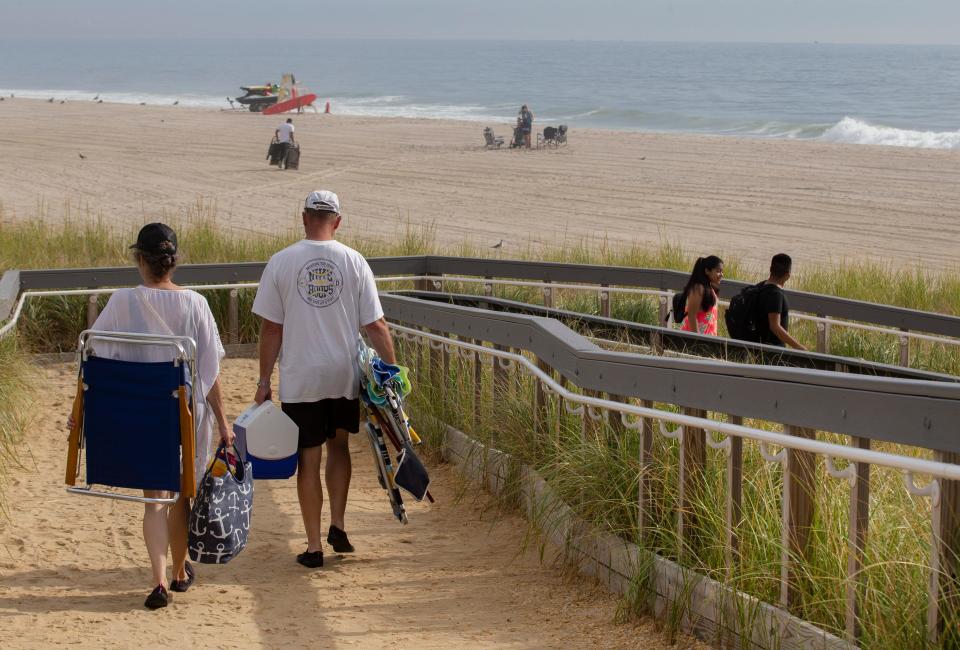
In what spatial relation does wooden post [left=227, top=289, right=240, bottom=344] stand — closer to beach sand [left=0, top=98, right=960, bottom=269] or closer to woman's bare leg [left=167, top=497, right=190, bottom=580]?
woman's bare leg [left=167, top=497, right=190, bottom=580]

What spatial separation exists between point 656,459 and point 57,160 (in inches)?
1280

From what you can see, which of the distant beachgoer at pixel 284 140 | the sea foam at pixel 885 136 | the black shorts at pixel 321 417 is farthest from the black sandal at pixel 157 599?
the sea foam at pixel 885 136

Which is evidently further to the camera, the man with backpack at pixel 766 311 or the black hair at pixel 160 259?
the man with backpack at pixel 766 311

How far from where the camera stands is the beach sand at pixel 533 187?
2347 cm

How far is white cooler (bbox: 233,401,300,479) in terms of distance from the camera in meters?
5.25

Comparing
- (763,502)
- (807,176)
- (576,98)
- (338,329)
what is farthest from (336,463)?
(576,98)

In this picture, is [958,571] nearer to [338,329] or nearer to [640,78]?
[338,329]

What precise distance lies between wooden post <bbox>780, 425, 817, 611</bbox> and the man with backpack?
5080mm

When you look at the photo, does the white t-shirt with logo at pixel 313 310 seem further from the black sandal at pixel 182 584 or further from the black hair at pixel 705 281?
the black hair at pixel 705 281

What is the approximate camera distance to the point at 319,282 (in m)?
5.42

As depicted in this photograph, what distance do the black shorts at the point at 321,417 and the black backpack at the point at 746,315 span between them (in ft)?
14.2

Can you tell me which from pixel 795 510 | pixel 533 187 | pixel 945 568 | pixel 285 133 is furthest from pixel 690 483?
pixel 285 133

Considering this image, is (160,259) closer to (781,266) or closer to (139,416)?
(139,416)

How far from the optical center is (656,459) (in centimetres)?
476
